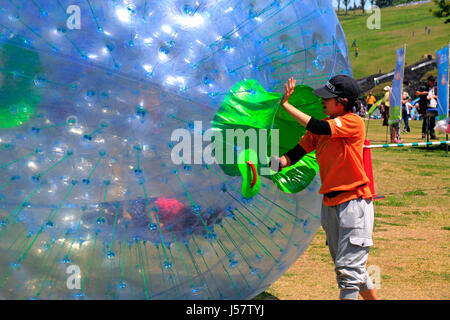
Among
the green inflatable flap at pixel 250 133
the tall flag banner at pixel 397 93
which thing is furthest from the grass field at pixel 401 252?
the tall flag banner at pixel 397 93

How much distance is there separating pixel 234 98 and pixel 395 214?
439 cm

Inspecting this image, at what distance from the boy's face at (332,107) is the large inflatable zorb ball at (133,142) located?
1.10 ft

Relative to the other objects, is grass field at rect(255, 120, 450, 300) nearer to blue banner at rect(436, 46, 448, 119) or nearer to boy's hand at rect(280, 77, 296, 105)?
boy's hand at rect(280, 77, 296, 105)

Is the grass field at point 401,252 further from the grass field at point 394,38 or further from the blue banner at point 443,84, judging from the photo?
the grass field at point 394,38

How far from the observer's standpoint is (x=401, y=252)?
509 centimetres

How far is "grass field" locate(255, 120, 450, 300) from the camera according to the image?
411cm

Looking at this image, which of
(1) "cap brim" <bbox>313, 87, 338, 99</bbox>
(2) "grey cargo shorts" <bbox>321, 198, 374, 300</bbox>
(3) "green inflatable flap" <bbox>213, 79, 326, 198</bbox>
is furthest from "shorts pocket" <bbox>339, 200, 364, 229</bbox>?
(1) "cap brim" <bbox>313, 87, 338, 99</bbox>

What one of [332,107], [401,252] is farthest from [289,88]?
[401,252]

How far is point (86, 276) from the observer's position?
2.84 m

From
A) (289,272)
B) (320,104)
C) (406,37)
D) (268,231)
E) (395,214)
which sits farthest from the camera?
(406,37)

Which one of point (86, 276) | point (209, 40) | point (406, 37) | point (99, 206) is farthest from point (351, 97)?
point (406, 37)

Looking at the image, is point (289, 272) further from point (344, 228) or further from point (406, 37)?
point (406, 37)

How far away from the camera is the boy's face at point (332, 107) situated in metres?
3.22

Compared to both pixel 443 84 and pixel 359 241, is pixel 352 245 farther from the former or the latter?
pixel 443 84
